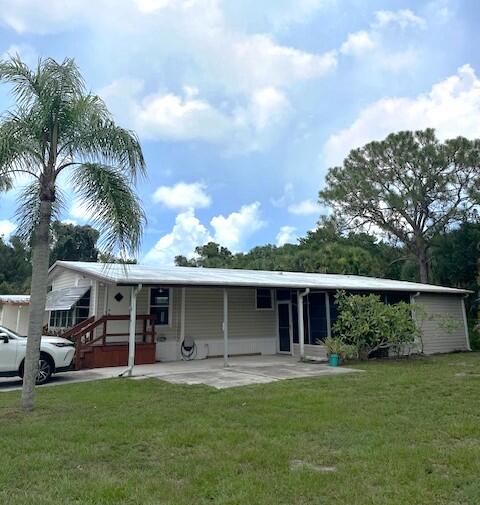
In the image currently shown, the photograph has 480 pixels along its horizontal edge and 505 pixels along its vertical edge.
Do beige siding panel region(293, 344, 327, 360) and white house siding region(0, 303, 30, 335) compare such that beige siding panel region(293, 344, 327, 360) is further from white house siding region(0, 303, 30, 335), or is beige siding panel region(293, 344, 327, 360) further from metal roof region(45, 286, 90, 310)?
white house siding region(0, 303, 30, 335)

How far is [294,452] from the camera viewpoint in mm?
4820

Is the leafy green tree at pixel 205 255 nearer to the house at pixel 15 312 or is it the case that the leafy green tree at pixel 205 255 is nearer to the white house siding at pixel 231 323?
the house at pixel 15 312

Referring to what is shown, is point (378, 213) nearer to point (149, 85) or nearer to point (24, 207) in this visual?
point (149, 85)

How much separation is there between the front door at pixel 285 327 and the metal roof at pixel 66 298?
6.81m

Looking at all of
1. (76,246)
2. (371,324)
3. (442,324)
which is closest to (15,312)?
(371,324)

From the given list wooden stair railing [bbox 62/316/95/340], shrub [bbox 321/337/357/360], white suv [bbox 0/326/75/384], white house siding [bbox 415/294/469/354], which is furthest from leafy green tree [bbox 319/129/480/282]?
white suv [bbox 0/326/75/384]

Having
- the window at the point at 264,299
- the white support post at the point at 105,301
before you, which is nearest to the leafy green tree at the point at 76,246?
the window at the point at 264,299

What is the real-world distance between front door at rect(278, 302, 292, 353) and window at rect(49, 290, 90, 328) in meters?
6.71

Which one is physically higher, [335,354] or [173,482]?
[335,354]

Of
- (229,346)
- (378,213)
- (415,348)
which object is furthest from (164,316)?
(378,213)

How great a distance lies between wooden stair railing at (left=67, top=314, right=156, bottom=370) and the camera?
1245 cm

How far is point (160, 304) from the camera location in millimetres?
14758

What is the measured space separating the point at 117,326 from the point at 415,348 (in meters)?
10.3

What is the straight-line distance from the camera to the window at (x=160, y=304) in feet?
47.9
